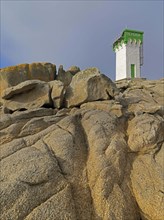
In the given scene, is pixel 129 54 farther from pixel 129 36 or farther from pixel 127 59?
pixel 129 36

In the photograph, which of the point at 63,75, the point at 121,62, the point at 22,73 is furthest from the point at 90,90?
the point at 121,62

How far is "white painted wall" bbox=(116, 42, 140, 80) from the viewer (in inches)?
2487

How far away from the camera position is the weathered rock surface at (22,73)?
72.2 ft

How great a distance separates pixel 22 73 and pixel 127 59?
45.1 m

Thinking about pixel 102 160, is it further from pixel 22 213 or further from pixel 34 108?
pixel 34 108

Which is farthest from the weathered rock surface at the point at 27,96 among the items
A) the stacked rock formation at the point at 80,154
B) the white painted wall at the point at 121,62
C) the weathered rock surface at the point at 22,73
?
the white painted wall at the point at 121,62

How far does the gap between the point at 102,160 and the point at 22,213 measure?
454 centimetres

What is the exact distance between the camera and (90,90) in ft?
62.8

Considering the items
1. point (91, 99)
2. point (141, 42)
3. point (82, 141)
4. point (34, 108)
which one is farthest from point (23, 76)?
point (141, 42)

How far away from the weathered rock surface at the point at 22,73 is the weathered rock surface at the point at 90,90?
425 cm

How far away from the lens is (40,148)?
525 inches

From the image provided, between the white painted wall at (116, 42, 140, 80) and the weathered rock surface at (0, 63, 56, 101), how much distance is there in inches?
1627

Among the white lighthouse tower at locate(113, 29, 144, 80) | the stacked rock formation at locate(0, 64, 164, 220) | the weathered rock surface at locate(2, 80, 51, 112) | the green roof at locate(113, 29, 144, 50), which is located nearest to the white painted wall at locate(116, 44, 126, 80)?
the white lighthouse tower at locate(113, 29, 144, 80)

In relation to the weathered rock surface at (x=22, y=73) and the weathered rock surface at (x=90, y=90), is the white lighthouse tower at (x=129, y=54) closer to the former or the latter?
the weathered rock surface at (x=22, y=73)
